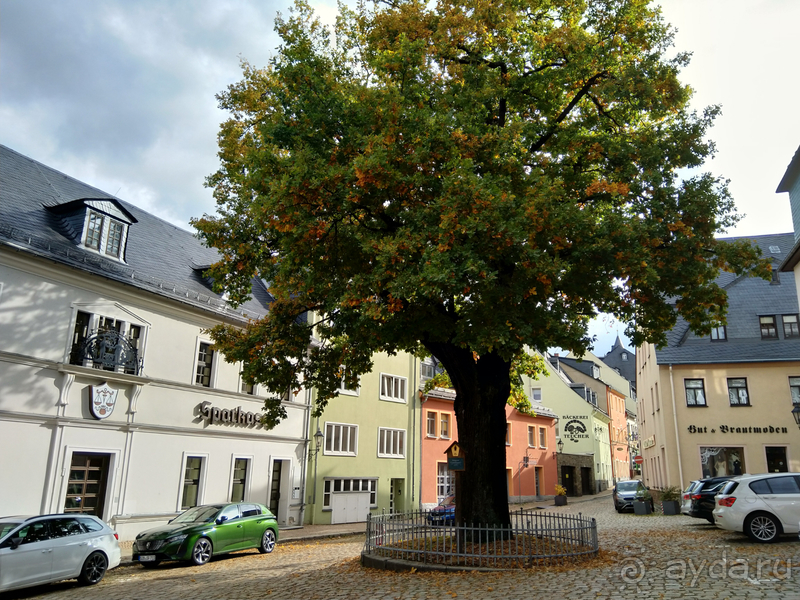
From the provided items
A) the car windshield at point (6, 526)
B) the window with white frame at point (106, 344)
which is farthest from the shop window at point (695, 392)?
the car windshield at point (6, 526)

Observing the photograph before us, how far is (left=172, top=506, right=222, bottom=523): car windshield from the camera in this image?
16.5 meters

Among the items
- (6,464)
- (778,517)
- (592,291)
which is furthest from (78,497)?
(778,517)

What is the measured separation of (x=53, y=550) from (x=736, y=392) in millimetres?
29607

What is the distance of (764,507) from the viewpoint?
14.5m

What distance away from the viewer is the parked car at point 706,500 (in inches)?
792

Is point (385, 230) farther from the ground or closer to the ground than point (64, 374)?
farther from the ground

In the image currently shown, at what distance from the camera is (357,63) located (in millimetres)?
16141

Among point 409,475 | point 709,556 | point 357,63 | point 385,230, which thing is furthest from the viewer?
point 409,475

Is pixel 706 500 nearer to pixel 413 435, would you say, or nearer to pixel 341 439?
pixel 341 439

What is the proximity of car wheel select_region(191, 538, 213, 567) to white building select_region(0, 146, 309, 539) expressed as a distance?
16.2ft

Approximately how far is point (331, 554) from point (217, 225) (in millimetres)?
8957

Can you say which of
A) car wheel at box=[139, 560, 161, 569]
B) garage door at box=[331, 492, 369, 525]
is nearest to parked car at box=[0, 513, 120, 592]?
car wheel at box=[139, 560, 161, 569]

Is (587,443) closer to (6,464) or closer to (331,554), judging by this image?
(331,554)

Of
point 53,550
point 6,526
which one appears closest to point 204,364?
point 53,550
